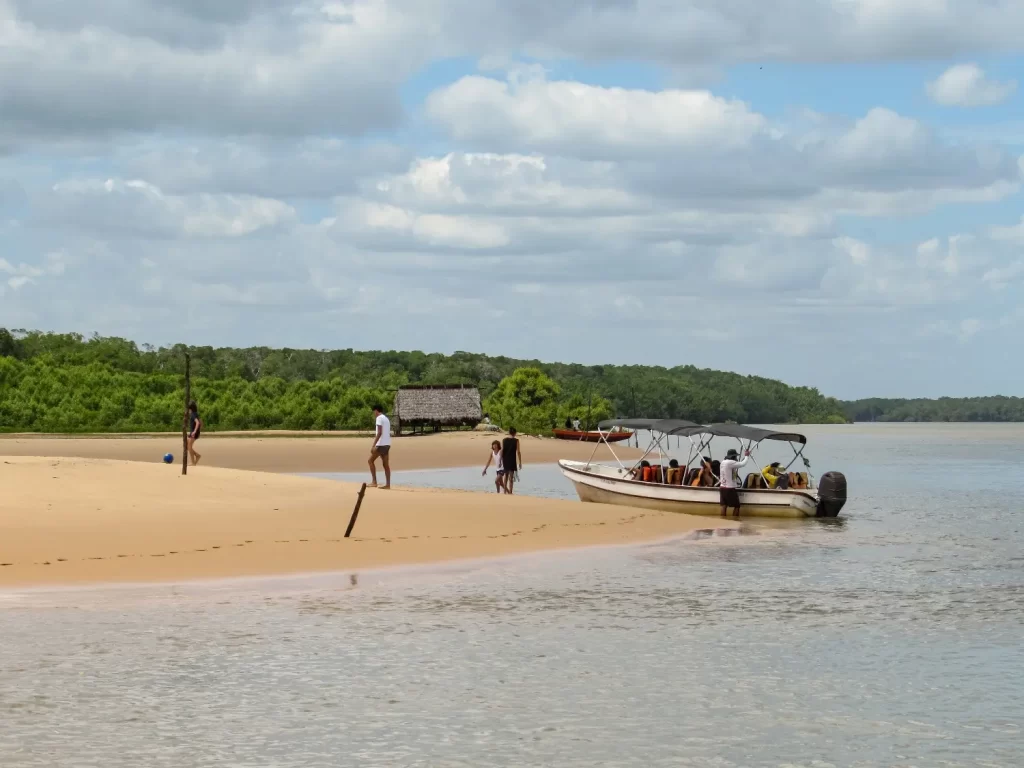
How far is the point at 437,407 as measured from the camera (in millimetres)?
89250

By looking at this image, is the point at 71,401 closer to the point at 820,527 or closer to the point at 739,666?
the point at 820,527

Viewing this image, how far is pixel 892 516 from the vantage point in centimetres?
3347

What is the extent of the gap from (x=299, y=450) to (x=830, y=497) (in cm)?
4178

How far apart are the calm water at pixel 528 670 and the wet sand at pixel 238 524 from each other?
1574 millimetres

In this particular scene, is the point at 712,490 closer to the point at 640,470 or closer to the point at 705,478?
the point at 705,478

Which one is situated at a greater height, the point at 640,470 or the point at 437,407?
the point at 437,407

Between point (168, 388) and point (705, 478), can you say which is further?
point (168, 388)

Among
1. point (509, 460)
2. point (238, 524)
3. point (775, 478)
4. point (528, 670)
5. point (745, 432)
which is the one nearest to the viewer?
point (528, 670)

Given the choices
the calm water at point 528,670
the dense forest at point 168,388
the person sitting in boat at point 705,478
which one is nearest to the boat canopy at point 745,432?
the person sitting in boat at point 705,478

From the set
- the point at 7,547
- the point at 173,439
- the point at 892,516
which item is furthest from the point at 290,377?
the point at 7,547

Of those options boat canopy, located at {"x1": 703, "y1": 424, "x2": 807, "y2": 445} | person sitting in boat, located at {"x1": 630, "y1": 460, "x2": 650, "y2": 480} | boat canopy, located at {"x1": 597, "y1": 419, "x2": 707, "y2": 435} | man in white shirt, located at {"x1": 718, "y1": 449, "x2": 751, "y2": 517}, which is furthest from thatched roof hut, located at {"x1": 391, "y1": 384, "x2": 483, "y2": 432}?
man in white shirt, located at {"x1": 718, "y1": 449, "x2": 751, "y2": 517}

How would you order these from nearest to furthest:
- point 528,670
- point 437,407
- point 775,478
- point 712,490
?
point 528,670 < point 712,490 < point 775,478 < point 437,407

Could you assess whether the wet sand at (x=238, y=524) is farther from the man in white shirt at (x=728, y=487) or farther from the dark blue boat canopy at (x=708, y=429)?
the dark blue boat canopy at (x=708, y=429)

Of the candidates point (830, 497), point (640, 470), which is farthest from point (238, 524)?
point (830, 497)
